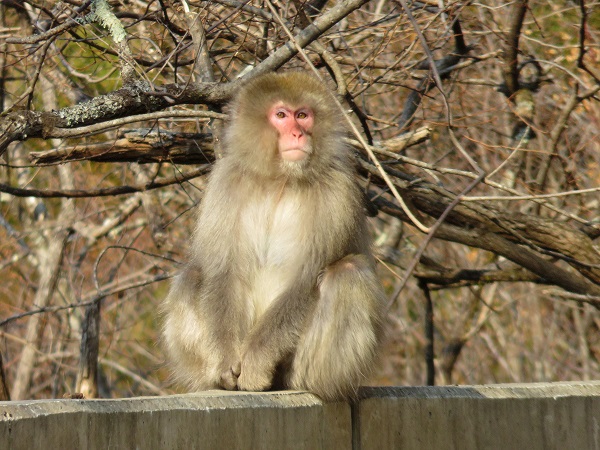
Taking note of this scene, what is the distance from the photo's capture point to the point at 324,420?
12.1 ft

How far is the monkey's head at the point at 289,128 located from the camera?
4.23m

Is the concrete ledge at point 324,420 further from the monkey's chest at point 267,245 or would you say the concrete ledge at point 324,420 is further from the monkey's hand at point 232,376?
the monkey's chest at point 267,245

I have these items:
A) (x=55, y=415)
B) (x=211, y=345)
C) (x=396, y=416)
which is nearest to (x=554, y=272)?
(x=396, y=416)

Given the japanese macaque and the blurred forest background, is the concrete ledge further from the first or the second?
the blurred forest background

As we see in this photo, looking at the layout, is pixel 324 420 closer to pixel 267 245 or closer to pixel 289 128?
pixel 267 245

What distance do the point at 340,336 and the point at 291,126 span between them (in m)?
1.04

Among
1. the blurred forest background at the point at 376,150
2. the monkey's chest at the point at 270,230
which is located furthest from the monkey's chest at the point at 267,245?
the blurred forest background at the point at 376,150

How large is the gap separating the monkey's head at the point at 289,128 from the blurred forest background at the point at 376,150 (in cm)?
24

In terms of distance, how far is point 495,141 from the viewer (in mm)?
8477

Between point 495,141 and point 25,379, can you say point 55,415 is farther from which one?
point 495,141

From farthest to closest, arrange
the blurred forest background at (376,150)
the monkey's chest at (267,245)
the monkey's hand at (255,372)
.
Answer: the blurred forest background at (376,150)
the monkey's chest at (267,245)
the monkey's hand at (255,372)

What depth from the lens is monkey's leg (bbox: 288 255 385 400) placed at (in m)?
3.77

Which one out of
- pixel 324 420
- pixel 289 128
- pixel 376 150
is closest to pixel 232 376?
pixel 324 420

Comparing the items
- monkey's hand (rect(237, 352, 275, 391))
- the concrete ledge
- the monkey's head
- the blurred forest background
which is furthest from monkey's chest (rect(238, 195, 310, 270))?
the concrete ledge
